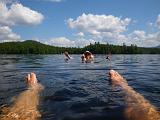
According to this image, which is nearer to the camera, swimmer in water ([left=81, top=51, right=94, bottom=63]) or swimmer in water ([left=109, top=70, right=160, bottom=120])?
swimmer in water ([left=109, top=70, right=160, bottom=120])

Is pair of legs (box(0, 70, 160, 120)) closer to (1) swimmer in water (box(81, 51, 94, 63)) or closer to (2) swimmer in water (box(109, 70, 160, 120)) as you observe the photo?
(2) swimmer in water (box(109, 70, 160, 120))

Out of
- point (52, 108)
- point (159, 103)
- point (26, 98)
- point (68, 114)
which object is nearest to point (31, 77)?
point (26, 98)

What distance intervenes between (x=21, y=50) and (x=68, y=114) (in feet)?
642

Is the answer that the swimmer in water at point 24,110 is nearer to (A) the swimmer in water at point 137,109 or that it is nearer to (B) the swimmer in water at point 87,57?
(A) the swimmer in water at point 137,109

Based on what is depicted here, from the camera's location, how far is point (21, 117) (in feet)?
25.4

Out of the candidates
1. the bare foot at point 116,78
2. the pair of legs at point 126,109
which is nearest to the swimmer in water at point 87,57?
the bare foot at point 116,78

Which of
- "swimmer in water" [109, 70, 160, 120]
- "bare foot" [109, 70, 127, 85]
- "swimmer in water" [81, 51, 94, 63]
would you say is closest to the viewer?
"swimmer in water" [109, 70, 160, 120]

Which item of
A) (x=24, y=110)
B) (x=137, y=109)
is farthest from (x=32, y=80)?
(x=137, y=109)

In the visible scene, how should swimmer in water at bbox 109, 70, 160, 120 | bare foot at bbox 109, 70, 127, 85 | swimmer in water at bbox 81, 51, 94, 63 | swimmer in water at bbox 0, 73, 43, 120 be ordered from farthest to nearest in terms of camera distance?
swimmer in water at bbox 81, 51, 94, 63
bare foot at bbox 109, 70, 127, 85
swimmer in water at bbox 0, 73, 43, 120
swimmer in water at bbox 109, 70, 160, 120

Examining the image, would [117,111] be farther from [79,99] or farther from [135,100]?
[79,99]

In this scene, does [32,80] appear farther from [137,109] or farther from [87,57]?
[87,57]

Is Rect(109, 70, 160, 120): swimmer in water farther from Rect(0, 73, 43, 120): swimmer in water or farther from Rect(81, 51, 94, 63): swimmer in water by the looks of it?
Rect(81, 51, 94, 63): swimmer in water

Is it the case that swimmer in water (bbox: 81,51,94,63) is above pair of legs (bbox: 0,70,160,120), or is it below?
above

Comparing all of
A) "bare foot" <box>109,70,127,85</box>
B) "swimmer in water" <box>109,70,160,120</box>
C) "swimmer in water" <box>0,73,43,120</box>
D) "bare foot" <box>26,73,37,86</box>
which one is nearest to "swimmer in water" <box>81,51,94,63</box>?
"bare foot" <box>109,70,127,85</box>
